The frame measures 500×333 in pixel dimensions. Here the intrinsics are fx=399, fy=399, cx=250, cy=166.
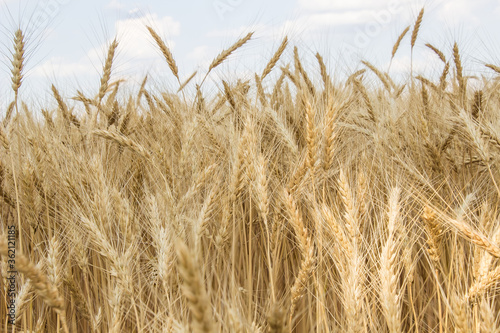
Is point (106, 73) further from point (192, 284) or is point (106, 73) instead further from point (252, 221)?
point (192, 284)

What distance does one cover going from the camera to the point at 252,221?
2.01 meters

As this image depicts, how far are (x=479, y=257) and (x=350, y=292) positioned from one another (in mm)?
511

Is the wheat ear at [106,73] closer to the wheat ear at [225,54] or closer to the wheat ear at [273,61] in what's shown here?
the wheat ear at [225,54]

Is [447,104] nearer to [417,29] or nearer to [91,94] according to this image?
[417,29]

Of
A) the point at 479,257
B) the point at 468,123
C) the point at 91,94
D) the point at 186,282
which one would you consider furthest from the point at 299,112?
the point at 186,282

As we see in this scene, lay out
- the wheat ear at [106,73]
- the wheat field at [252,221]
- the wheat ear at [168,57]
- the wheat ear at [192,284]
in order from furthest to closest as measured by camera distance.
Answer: the wheat ear at [168,57] < the wheat ear at [106,73] < the wheat field at [252,221] < the wheat ear at [192,284]

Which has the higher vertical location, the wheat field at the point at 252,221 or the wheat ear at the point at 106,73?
the wheat ear at the point at 106,73

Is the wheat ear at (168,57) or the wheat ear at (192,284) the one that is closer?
the wheat ear at (192,284)

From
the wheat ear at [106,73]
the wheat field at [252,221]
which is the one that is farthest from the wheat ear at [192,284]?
the wheat ear at [106,73]

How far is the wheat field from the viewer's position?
121 cm

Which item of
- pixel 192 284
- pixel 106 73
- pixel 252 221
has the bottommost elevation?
pixel 192 284

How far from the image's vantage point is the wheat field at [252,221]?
3.97 ft

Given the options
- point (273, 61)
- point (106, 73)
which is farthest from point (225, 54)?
point (106, 73)

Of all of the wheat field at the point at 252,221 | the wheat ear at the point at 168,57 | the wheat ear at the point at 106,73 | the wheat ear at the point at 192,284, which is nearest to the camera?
the wheat ear at the point at 192,284
